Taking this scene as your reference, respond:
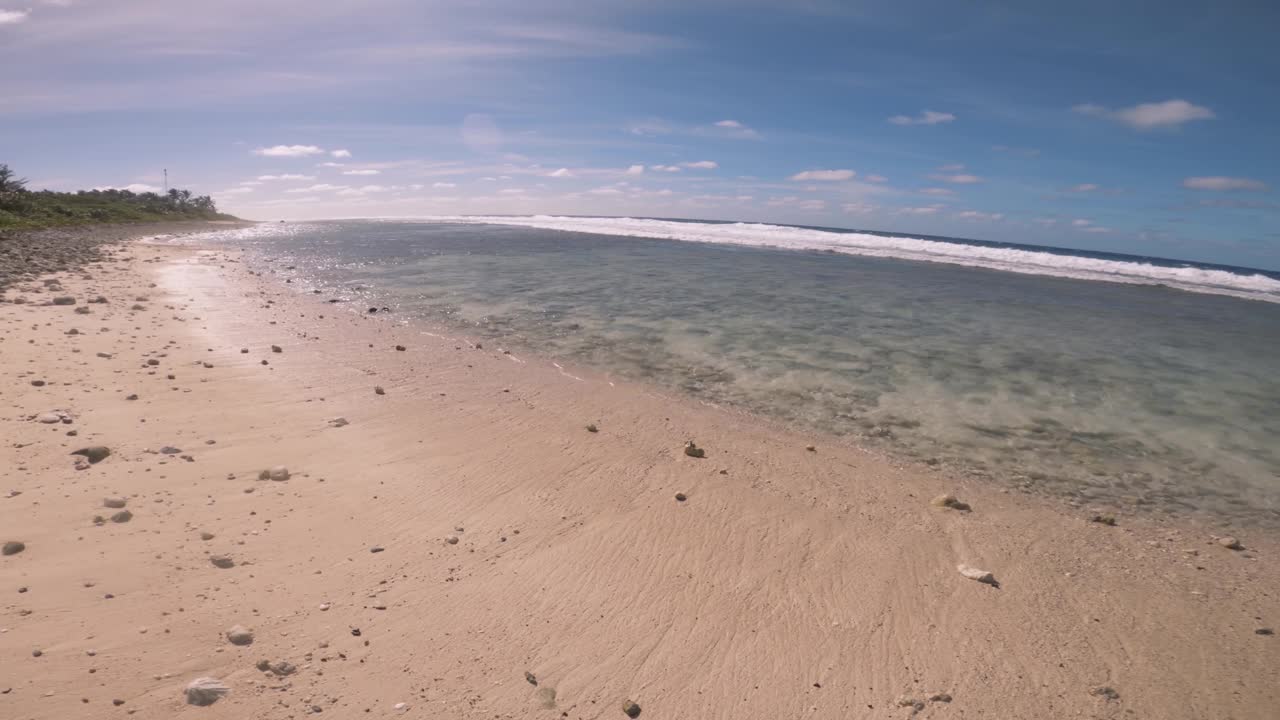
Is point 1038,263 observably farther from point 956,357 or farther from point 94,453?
point 94,453

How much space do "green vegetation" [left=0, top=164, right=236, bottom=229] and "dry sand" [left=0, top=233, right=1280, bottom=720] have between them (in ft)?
119

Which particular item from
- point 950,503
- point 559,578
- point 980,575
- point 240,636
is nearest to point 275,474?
point 240,636

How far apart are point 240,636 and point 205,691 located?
1.35 ft

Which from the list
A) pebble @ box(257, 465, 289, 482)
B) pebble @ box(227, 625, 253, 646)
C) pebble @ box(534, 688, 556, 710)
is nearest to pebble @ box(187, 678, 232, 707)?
pebble @ box(227, 625, 253, 646)

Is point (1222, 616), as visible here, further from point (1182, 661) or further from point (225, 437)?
point (225, 437)

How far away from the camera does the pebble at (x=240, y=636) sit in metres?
3.29

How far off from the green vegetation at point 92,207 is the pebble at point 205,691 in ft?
128

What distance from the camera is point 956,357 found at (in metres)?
11.1

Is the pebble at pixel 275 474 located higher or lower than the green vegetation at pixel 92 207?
lower

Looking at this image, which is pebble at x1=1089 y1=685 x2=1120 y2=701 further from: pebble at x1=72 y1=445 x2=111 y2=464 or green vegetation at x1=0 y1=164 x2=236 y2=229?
green vegetation at x1=0 y1=164 x2=236 y2=229

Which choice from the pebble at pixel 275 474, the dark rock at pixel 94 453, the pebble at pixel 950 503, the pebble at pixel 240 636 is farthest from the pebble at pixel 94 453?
the pebble at pixel 950 503

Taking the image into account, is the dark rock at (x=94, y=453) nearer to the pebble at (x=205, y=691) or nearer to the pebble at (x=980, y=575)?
the pebble at (x=205, y=691)

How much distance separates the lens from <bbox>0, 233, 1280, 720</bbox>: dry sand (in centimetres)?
320

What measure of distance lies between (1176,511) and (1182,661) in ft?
9.24
